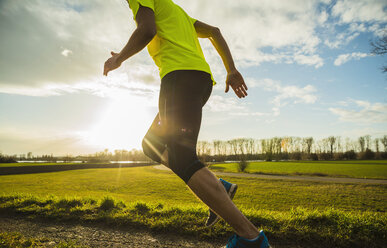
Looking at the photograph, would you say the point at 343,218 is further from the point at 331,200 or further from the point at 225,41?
the point at 331,200

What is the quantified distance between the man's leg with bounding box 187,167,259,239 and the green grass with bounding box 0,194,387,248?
58.0 inches

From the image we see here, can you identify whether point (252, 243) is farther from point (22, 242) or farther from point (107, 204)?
point (107, 204)

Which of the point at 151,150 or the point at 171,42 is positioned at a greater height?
the point at 171,42

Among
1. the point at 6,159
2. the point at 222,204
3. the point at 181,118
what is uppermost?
the point at 181,118

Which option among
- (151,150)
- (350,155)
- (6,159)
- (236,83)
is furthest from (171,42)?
(350,155)

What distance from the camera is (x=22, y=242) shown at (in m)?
2.29

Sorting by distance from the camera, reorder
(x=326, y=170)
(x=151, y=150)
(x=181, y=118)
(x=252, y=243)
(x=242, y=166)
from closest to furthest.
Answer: (x=252, y=243) < (x=181, y=118) < (x=151, y=150) < (x=242, y=166) < (x=326, y=170)

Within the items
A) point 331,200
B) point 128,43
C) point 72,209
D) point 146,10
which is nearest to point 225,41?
point 146,10

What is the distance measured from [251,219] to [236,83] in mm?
2139

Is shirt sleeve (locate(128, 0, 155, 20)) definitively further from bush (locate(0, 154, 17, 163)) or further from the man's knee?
bush (locate(0, 154, 17, 163))

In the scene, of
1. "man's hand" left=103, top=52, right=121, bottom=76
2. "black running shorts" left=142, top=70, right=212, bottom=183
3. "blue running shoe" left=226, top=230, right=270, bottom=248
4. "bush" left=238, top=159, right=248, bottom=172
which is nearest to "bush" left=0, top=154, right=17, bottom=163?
"bush" left=238, top=159, right=248, bottom=172

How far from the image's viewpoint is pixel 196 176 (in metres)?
1.37

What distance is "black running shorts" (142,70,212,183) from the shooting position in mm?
1442

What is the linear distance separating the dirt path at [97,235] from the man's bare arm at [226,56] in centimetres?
178
